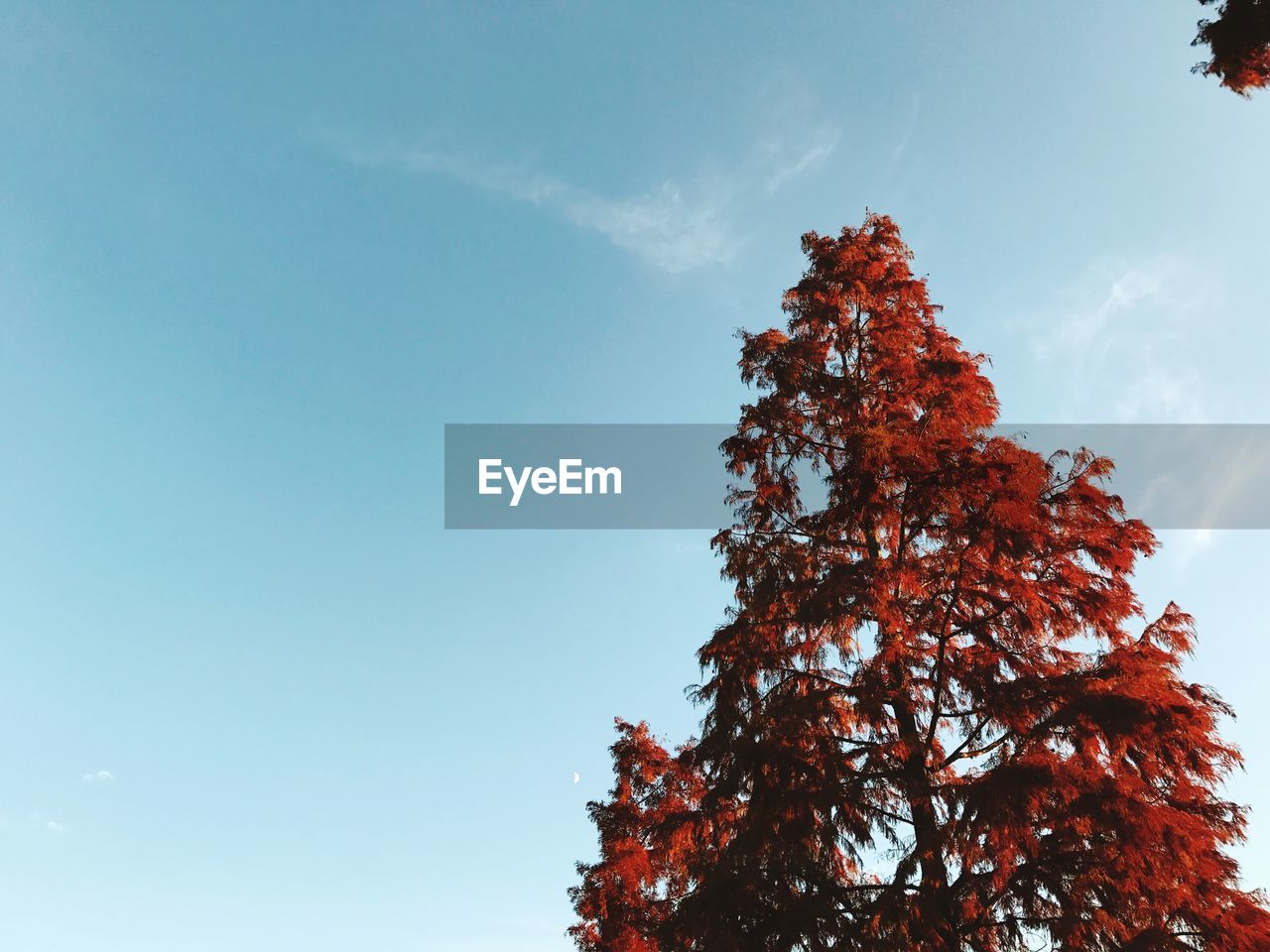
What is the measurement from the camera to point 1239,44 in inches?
347

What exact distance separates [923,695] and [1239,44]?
342 inches

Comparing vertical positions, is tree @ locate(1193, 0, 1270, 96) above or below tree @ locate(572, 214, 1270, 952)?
above

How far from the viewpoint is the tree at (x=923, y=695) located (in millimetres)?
10102

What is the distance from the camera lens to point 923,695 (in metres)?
12.6

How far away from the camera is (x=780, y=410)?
15.6m

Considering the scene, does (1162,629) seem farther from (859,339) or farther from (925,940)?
(859,339)

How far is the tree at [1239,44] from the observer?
8.74 meters

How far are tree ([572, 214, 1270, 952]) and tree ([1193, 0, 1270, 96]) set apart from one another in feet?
17.4

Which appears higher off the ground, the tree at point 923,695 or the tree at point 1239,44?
the tree at point 1239,44

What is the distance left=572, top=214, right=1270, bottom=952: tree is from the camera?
33.1 ft

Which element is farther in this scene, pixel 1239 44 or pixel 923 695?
pixel 923 695

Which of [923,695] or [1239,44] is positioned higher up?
[1239,44]

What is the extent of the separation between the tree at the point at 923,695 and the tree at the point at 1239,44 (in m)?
5.31

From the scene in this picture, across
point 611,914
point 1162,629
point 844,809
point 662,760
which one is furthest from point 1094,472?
point 611,914
